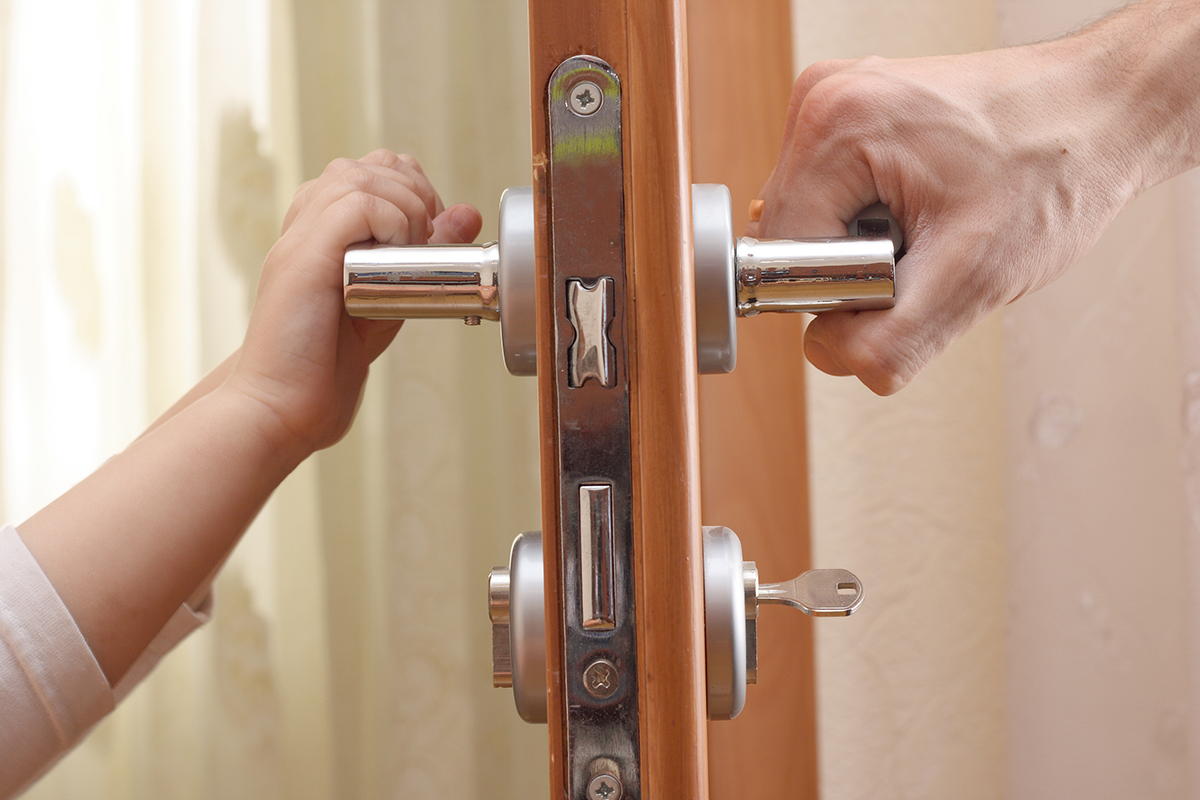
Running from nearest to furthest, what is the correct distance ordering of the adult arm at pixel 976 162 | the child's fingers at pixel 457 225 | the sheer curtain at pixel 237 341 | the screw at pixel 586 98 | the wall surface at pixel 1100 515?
the screw at pixel 586 98, the adult arm at pixel 976 162, the child's fingers at pixel 457 225, the wall surface at pixel 1100 515, the sheer curtain at pixel 237 341

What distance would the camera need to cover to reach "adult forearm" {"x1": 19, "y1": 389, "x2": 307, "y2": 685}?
37 cm

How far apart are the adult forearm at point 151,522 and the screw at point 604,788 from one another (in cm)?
26

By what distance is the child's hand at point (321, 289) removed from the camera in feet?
1.22

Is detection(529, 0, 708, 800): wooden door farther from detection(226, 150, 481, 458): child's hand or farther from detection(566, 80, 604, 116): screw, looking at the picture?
detection(226, 150, 481, 458): child's hand

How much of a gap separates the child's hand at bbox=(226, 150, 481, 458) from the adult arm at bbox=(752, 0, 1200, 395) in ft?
0.55

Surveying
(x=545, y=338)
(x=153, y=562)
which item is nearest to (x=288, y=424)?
(x=153, y=562)

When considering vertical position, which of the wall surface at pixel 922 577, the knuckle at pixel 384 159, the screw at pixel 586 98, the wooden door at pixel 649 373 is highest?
the knuckle at pixel 384 159

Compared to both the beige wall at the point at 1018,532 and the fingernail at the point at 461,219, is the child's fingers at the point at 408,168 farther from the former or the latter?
the beige wall at the point at 1018,532

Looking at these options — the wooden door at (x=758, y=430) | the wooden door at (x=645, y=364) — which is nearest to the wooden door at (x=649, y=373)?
the wooden door at (x=645, y=364)

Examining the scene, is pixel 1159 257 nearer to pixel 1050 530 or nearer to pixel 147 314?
pixel 1050 530

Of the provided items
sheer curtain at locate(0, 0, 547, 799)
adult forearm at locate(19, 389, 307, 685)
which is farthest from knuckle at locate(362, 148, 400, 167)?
sheer curtain at locate(0, 0, 547, 799)

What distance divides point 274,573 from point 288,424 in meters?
0.54

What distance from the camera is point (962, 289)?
315mm

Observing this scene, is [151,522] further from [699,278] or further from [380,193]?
[699,278]
